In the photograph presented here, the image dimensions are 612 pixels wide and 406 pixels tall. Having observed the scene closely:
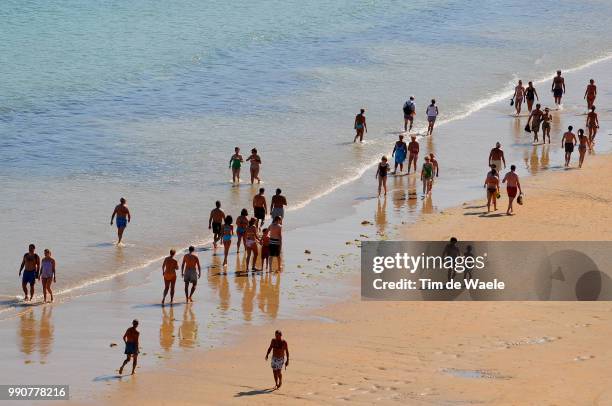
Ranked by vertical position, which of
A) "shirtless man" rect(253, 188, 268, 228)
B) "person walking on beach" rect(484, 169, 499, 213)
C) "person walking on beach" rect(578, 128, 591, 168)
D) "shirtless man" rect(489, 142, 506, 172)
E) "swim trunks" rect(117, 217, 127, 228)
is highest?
"person walking on beach" rect(578, 128, 591, 168)

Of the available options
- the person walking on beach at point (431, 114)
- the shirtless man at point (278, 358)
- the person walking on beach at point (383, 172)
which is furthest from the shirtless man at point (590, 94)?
the shirtless man at point (278, 358)

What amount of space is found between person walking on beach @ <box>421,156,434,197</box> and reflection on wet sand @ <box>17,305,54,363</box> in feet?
32.9

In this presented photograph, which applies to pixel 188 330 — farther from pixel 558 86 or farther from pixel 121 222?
pixel 558 86

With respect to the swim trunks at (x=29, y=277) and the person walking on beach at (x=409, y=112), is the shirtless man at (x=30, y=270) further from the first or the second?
the person walking on beach at (x=409, y=112)

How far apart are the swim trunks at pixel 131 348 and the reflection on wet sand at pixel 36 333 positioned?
4.59 feet

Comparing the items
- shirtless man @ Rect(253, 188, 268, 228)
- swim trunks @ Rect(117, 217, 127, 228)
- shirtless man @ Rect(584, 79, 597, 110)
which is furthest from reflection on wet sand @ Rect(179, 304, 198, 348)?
shirtless man @ Rect(584, 79, 597, 110)

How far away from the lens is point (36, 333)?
18609 mm

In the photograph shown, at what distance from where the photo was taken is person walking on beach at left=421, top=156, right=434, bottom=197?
26.6 metres

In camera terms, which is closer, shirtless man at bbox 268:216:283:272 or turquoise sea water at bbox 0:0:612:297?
shirtless man at bbox 268:216:283:272

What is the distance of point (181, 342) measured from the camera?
18.1 meters

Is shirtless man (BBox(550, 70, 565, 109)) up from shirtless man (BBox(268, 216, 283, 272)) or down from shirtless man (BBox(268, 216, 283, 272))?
up

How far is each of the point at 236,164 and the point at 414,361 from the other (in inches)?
470

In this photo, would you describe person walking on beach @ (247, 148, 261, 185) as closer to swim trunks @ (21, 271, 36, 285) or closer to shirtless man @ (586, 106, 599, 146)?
swim trunks @ (21, 271, 36, 285)

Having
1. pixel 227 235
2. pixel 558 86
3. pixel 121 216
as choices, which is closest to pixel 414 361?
pixel 227 235
